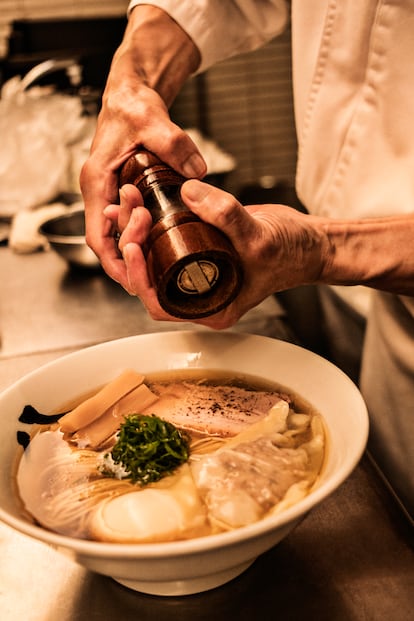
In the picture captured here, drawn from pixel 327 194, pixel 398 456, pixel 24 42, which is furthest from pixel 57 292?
pixel 24 42

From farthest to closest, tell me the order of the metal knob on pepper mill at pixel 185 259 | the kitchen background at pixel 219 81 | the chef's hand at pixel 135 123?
1. the kitchen background at pixel 219 81
2. the chef's hand at pixel 135 123
3. the metal knob on pepper mill at pixel 185 259

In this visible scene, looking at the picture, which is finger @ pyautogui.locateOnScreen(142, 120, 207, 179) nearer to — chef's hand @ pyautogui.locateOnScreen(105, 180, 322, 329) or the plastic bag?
chef's hand @ pyautogui.locateOnScreen(105, 180, 322, 329)

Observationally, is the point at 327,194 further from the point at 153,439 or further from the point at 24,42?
the point at 24,42

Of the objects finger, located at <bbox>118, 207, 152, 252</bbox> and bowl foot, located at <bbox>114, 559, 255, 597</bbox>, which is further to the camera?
finger, located at <bbox>118, 207, 152, 252</bbox>

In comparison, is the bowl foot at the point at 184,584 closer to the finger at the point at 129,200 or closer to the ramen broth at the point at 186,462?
the ramen broth at the point at 186,462

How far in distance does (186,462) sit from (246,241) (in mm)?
345

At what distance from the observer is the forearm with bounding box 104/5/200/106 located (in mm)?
1455

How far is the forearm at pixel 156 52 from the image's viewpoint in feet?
4.77

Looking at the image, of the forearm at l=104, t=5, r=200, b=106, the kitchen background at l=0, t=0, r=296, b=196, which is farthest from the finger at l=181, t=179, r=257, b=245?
the kitchen background at l=0, t=0, r=296, b=196

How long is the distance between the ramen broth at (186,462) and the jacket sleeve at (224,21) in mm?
850

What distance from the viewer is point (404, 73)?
4.01 feet

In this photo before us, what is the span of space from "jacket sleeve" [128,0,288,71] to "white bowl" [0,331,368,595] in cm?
77

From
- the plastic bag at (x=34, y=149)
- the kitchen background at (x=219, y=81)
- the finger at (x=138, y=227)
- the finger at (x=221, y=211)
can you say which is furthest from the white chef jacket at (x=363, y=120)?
the kitchen background at (x=219, y=81)

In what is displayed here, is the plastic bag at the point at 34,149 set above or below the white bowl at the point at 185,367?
below
